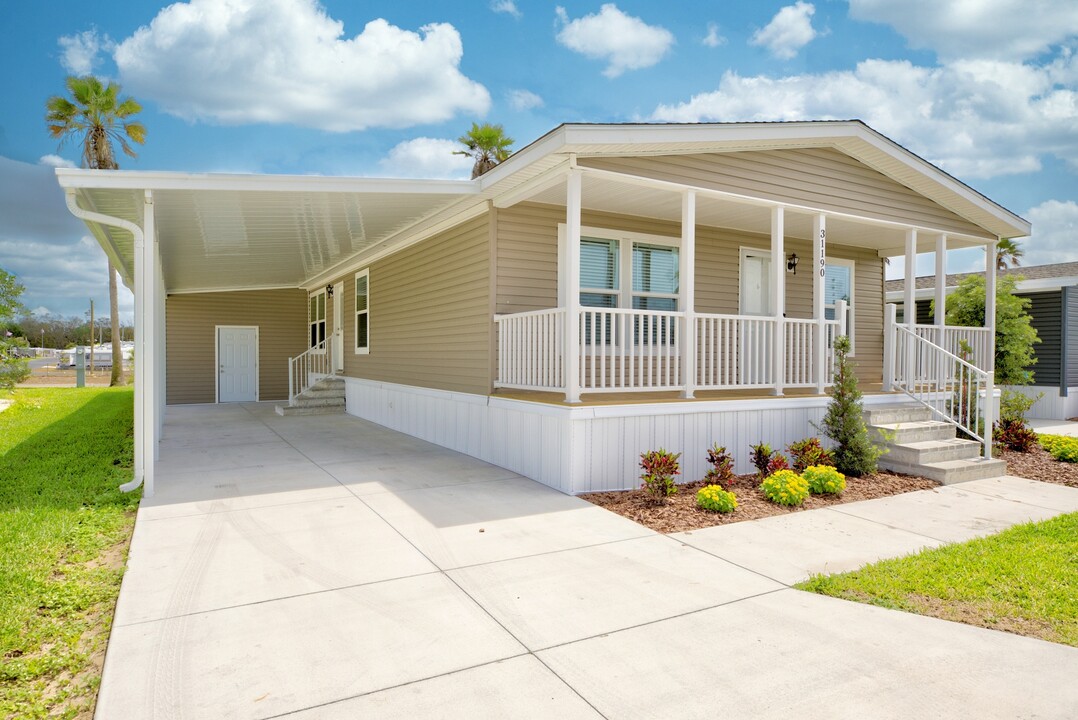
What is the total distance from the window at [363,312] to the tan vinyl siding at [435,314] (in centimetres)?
17

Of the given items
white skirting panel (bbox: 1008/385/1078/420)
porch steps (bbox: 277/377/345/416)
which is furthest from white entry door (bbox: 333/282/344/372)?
white skirting panel (bbox: 1008/385/1078/420)

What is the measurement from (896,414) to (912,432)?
0.46 m

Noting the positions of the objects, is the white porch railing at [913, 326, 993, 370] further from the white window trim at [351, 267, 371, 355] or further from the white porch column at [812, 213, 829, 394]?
the white window trim at [351, 267, 371, 355]

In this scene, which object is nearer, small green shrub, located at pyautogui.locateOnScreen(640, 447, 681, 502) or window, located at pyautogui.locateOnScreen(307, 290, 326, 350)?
small green shrub, located at pyautogui.locateOnScreen(640, 447, 681, 502)

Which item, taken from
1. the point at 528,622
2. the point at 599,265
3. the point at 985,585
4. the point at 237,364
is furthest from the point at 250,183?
the point at 237,364

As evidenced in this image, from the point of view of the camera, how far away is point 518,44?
56.4 feet

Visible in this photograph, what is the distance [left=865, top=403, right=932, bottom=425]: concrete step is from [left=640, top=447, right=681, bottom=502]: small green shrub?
3.29 meters

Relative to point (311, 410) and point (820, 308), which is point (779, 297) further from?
point (311, 410)

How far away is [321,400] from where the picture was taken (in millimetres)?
13406

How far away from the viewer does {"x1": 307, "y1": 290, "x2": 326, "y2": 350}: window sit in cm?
1537

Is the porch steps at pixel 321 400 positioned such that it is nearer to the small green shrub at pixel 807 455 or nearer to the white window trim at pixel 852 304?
the small green shrub at pixel 807 455

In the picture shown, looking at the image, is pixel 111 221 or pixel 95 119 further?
pixel 95 119

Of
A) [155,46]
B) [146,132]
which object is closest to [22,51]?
[155,46]

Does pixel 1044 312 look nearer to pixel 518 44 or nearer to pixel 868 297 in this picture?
pixel 868 297
